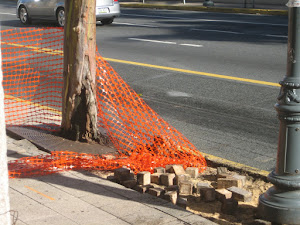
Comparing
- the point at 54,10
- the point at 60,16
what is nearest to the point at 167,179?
the point at 60,16

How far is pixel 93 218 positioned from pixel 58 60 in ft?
26.8

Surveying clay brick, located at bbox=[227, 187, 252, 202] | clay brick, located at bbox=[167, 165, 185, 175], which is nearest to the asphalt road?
clay brick, located at bbox=[167, 165, 185, 175]

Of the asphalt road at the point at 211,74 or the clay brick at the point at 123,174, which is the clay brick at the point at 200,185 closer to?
the clay brick at the point at 123,174

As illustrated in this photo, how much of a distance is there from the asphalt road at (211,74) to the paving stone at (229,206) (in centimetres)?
122

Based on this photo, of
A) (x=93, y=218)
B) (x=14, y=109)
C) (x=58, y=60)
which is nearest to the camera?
(x=93, y=218)

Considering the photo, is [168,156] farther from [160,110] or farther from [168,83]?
[168,83]

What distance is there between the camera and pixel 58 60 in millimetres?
12227

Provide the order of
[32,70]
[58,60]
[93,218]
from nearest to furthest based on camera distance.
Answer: [93,218]
[32,70]
[58,60]

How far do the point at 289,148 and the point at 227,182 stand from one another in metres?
1.03

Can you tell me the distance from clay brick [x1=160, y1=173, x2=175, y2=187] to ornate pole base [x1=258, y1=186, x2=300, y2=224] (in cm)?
110

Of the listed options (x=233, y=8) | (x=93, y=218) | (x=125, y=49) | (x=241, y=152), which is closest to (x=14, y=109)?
(x=241, y=152)

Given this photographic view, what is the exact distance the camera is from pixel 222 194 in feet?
16.2

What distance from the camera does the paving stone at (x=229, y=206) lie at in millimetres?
4828

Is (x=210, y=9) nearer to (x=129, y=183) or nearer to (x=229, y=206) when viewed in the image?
(x=129, y=183)
